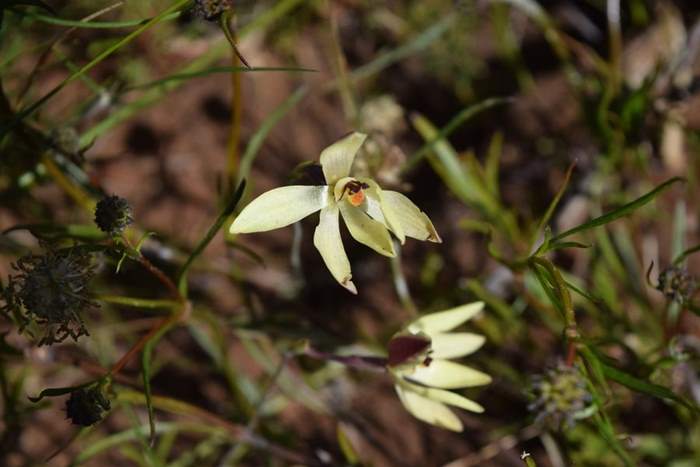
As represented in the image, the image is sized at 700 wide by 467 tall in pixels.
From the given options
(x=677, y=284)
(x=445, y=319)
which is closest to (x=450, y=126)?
(x=445, y=319)

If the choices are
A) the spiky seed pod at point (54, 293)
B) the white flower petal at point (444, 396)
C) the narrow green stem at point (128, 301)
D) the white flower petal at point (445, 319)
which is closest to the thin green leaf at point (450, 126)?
the white flower petal at point (445, 319)

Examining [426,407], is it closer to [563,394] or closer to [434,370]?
[434,370]

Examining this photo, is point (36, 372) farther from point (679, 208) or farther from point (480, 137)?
point (679, 208)

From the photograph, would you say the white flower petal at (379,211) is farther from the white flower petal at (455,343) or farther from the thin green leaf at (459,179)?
the thin green leaf at (459,179)

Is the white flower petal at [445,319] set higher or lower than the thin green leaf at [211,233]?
lower

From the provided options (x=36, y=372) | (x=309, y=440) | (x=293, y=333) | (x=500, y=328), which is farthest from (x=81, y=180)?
(x=500, y=328)

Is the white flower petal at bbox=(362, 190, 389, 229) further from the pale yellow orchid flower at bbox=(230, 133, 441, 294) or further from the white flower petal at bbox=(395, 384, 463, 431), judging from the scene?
the white flower petal at bbox=(395, 384, 463, 431)

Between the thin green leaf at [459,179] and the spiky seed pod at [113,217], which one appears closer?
the spiky seed pod at [113,217]
